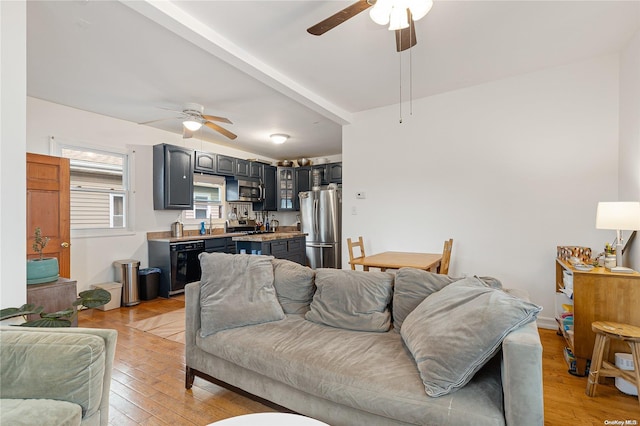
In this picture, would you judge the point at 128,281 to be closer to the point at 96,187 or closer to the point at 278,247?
the point at 96,187

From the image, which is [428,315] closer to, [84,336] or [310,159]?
[84,336]

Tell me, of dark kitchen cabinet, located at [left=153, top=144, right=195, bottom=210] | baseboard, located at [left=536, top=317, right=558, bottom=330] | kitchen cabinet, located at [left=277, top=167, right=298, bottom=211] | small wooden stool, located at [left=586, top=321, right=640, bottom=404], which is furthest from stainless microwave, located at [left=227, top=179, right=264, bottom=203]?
small wooden stool, located at [left=586, top=321, right=640, bottom=404]

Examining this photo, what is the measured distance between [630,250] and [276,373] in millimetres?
3232

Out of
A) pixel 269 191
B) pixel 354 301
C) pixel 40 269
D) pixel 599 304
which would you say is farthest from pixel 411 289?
pixel 269 191

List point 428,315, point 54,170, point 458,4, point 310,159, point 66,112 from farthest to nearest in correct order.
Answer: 1. point 310,159
2. point 66,112
3. point 54,170
4. point 458,4
5. point 428,315

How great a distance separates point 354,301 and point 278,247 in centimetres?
324

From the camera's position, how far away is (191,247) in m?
4.97

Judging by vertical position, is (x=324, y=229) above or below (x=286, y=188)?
below

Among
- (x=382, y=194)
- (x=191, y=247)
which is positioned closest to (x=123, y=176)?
(x=191, y=247)

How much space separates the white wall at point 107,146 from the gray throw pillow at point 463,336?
15.2ft

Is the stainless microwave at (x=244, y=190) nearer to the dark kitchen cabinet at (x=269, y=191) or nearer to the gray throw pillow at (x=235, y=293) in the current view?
the dark kitchen cabinet at (x=269, y=191)

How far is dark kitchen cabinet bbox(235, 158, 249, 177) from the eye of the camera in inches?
244

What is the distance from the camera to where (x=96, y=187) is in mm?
4379

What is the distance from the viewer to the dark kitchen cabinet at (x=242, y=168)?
20.3 feet
